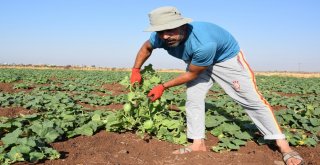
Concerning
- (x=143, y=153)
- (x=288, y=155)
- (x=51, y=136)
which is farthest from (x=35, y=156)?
(x=288, y=155)

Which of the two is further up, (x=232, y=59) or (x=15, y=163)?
(x=232, y=59)

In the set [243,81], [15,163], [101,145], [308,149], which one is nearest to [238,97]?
[243,81]

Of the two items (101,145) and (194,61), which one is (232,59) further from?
(101,145)

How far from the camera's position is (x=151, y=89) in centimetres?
458

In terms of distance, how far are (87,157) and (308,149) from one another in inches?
109

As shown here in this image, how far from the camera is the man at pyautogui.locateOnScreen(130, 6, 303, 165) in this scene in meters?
3.62

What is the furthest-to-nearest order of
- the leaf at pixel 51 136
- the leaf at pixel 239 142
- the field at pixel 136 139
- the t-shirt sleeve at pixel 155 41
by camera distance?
1. the leaf at pixel 239 142
2. the leaf at pixel 51 136
3. the t-shirt sleeve at pixel 155 41
4. the field at pixel 136 139

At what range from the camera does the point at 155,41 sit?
13.5ft

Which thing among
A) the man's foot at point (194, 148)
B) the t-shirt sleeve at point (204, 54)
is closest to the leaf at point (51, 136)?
the man's foot at point (194, 148)

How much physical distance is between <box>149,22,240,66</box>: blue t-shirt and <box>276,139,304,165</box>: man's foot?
1182 mm

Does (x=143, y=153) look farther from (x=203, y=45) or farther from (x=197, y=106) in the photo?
(x=203, y=45)

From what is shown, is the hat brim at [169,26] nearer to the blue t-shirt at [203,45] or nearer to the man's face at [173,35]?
the man's face at [173,35]

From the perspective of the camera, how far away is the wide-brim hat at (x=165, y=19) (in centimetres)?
347

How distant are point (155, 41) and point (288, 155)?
1.98m
